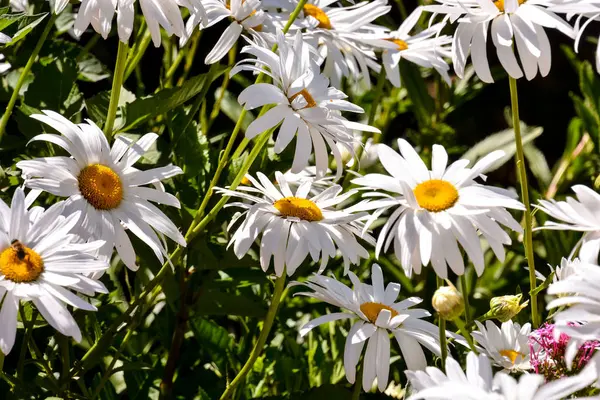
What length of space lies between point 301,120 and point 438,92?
65 cm

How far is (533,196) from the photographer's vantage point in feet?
3.62

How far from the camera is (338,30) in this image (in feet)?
3.02

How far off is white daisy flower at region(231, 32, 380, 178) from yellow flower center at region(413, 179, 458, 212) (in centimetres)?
7

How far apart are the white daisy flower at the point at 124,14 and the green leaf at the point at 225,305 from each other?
273mm

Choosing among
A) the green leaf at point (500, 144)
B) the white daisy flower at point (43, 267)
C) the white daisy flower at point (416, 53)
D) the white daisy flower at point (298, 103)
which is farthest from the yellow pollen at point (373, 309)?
the green leaf at point (500, 144)

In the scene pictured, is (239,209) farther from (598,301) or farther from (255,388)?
(598,301)

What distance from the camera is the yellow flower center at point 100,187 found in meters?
0.63

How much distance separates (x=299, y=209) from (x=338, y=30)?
11.0 inches

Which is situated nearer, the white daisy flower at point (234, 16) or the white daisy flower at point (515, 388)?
the white daisy flower at point (515, 388)

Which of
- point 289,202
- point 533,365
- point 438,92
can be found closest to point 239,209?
point 289,202

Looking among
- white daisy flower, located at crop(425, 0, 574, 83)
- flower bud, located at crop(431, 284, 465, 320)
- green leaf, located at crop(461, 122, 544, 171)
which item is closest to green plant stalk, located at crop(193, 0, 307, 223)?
white daisy flower, located at crop(425, 0, 574, 83)

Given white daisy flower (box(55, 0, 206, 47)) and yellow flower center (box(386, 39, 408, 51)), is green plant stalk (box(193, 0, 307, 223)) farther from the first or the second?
yellow flower center (box(386, 39, 408, 51))

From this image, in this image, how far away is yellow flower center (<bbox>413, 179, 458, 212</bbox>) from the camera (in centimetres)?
62

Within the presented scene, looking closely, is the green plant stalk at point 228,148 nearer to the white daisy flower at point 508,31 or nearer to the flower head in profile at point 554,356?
the white daisy flower at point 508,31
